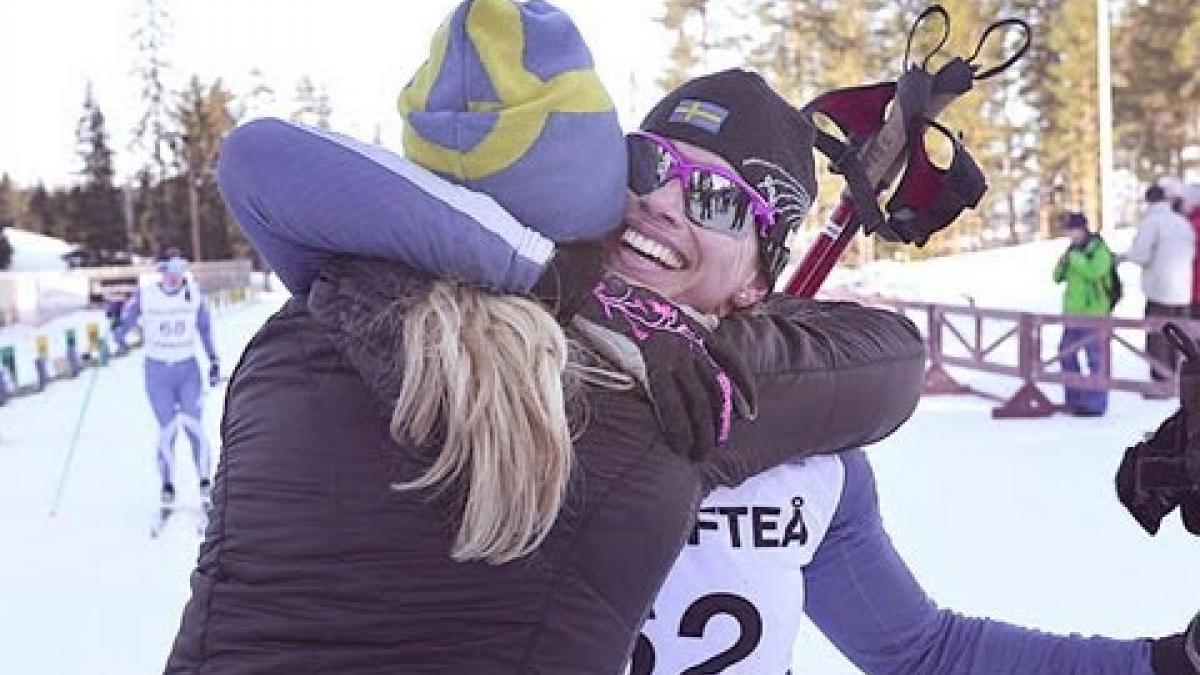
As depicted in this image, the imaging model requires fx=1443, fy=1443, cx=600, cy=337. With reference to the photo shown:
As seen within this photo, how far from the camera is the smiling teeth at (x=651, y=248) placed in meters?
1.42

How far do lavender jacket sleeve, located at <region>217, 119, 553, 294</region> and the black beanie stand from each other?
0.44m

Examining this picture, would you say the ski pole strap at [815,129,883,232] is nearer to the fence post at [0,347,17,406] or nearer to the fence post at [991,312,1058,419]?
the fence post at [991,312,1058,419]

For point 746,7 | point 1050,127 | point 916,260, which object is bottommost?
point 916,260

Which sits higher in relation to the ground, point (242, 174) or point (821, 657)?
point (242, 174)

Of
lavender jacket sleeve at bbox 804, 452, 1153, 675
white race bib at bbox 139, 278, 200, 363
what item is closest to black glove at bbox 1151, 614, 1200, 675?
lavender jacket sleeve at bbox 804, 452, 1153, 675

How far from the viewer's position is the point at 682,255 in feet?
4.84

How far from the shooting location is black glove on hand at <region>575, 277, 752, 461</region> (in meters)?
1.14

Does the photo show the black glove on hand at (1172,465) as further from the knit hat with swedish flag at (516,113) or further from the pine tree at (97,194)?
the pine tree at (97,194)

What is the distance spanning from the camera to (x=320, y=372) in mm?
1125

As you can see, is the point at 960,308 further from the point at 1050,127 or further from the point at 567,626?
the point at 1050,127

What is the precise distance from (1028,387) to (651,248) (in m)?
11.0

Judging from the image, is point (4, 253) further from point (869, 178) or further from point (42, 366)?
point (869, 178)

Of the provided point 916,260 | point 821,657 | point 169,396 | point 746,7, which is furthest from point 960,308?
point 746,7

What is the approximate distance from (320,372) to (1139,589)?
5.63 m
